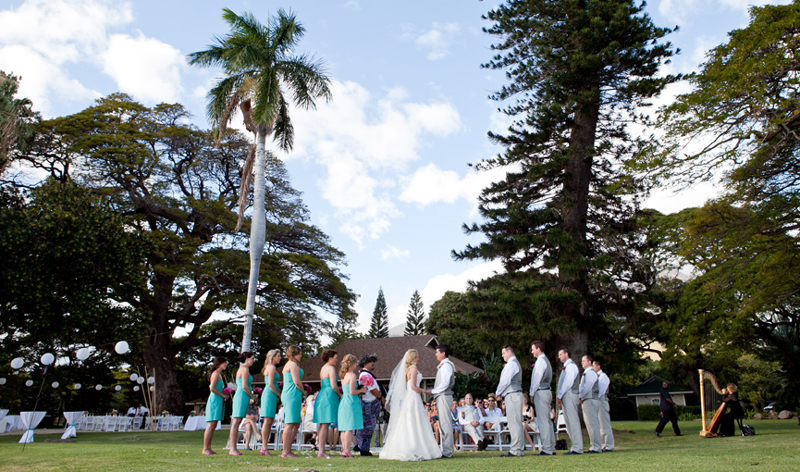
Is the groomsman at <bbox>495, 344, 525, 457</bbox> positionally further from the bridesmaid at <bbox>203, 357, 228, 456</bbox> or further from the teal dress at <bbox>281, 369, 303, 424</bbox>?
the bridesmaid at <bbox>203, 357, 228, 456</bbox>

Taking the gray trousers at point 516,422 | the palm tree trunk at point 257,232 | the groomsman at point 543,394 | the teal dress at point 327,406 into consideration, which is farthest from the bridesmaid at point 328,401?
the palm tree trunk at point 257,232

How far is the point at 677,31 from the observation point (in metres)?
17.9

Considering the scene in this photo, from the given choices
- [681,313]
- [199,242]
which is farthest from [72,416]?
[681,313]

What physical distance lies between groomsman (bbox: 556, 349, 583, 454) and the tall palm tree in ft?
33.6

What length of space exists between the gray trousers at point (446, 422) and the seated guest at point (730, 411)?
8752mm

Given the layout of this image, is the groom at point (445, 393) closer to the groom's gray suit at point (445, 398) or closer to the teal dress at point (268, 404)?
the groom's gray suit at point (445, 398)

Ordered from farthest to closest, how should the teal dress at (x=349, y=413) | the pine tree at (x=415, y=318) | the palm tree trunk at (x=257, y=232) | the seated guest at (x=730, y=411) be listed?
the pine tree at (x=415, y=318) < the palm tree trunk at (x=257, y=232) < the seated guest at (x=730, y=411) < the teal dress at (x=349, y=413)

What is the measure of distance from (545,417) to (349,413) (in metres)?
2.97

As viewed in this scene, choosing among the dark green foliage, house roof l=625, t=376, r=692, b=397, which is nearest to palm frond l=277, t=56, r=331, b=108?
the dark green foliage

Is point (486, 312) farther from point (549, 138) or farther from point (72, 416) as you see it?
point (72, 416)

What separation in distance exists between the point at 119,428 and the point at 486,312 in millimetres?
17997

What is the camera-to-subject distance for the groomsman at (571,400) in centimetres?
820

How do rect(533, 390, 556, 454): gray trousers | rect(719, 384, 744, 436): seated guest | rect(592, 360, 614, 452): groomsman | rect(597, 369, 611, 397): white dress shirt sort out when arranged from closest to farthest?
1. rect(533, 390, 556, 454): gray trousers
2. rect(592, 360, 614, 452): groomsman
3. rect(597, 369, 611, 397): white dress shirt
4. rect(719, 384, 744, 436): seated guest

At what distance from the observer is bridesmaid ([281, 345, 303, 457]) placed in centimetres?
775
